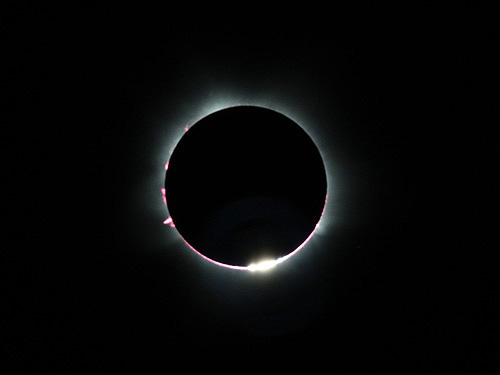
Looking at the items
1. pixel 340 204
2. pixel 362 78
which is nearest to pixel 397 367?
pixel 340 204

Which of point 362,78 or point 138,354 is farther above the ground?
point 362,78

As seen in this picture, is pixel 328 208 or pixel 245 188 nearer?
pixel 245 188

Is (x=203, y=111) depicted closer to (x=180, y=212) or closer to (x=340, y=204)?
(x=180, y=212)
